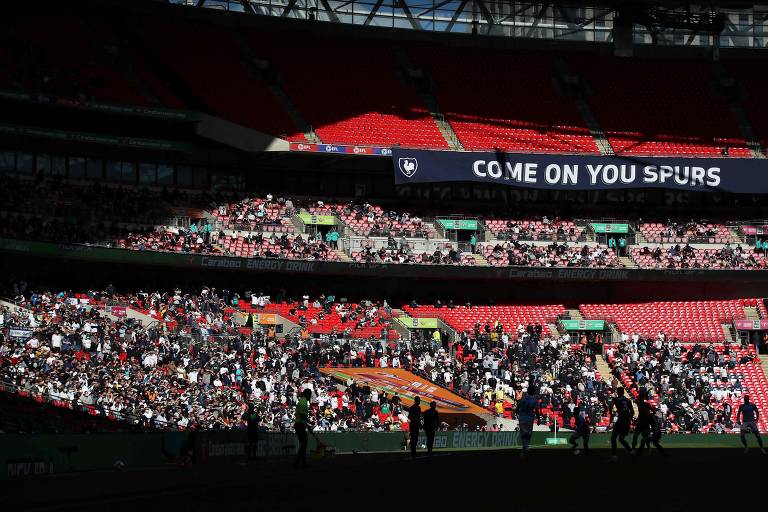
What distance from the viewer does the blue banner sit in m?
54.0

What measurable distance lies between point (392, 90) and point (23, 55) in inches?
691

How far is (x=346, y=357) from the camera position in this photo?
4531cm

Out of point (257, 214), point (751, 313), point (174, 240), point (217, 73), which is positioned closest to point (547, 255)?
point (751, 313)

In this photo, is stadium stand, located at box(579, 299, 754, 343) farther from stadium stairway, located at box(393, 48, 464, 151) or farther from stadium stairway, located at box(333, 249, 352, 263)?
stadium stairway, located at box(333, 249, 352, 263)

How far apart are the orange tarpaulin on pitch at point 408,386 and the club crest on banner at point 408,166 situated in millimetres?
11335

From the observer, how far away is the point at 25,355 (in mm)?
35812

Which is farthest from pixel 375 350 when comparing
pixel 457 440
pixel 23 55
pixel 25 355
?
pixel 23 55

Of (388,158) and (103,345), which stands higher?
(388,158)

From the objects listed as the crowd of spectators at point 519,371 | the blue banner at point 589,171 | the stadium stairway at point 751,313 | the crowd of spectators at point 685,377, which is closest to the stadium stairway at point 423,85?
the blue banner at point 589,171

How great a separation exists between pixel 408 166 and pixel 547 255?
7540 mm

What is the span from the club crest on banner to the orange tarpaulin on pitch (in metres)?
11.3

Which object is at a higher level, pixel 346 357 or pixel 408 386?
pixel 346 357

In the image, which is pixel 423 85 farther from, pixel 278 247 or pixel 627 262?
pixel 627 262

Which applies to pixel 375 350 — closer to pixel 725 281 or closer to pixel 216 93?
pixel 216 93
